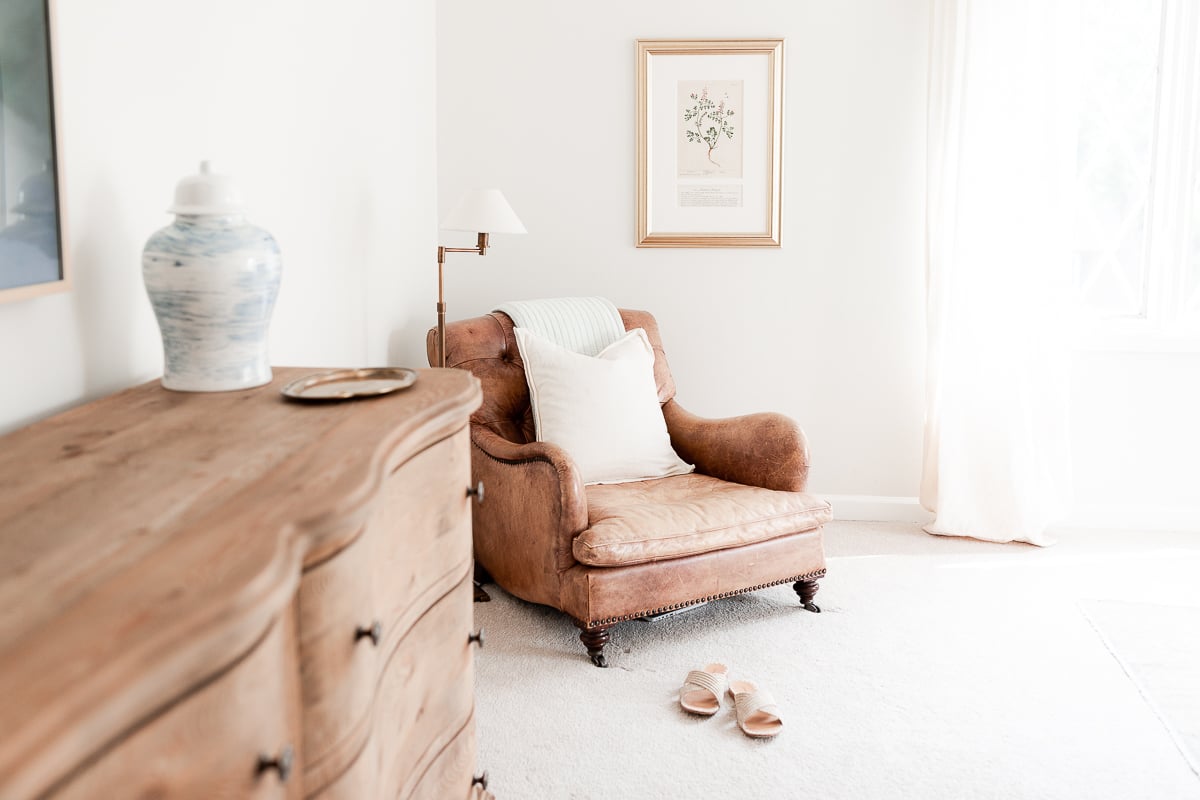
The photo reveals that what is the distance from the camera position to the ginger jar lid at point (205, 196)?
1526mm

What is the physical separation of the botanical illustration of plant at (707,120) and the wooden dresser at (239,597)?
240 centimetres

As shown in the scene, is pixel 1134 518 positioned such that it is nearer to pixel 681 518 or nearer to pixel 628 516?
pixel 681 518

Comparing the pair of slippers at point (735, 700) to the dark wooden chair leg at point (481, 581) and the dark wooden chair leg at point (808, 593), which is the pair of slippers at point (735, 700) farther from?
the dark wooden chair leg at point (481, 581)

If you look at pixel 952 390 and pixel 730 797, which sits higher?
pixel 952 390

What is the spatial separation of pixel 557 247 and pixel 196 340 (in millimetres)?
2490

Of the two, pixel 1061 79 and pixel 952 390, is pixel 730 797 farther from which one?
pixel 1061 79

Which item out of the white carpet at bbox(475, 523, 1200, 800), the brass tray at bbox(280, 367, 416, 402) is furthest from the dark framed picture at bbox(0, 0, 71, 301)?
the white carpet at bbox(475, 523, 1200, 800)

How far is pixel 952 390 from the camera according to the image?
12.5ft

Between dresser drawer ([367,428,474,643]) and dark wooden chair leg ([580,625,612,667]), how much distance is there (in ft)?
3.49

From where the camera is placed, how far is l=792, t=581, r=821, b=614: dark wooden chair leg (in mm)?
3061

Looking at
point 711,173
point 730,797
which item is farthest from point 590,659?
point 711,173

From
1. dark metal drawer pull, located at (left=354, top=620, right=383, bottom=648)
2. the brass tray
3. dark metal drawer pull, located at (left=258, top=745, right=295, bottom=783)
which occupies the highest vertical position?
the brass tray

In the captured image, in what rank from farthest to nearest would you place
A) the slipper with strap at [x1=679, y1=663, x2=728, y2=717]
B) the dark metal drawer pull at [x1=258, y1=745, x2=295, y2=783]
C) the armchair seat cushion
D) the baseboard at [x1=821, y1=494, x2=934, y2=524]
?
1. the baseboard at [x1=821, y1=494, x2=934, y2=524]
2. the armchair seat cushion
3. the slipper with strap at [x1=679, y1=663, x2=728, y2=717]
4. the dark metal drawer pull at [x1=258, y1=745, x2=295, y2=783]

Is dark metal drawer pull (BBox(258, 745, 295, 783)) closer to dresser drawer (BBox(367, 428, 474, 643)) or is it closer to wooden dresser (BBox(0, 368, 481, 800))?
wooden dresser (BBox(0, 368, 481, 800))
